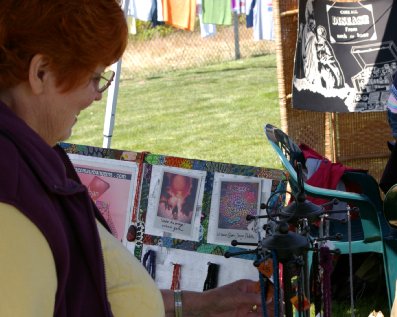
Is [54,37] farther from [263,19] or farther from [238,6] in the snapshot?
[238,6]

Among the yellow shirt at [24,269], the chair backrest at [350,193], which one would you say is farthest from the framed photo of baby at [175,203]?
the yellow shirt at [24,269]

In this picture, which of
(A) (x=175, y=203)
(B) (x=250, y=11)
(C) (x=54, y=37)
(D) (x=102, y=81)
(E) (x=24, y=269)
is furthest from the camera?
(B) (x=250, y=11)

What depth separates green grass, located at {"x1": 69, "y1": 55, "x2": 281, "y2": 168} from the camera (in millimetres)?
8581

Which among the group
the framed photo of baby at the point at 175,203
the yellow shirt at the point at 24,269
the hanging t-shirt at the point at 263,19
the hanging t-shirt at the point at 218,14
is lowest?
the yellow shirt at the point at 24,269

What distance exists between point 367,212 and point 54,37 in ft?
8.36

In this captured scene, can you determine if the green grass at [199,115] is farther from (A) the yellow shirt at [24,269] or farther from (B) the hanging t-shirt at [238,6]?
(A) the yellow shirt at [24,269]

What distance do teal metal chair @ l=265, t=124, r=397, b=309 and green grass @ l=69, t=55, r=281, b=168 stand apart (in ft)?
12.2

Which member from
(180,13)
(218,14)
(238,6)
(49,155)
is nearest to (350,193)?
(49,155)

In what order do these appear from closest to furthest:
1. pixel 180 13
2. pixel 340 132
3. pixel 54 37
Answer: pixel 54 37 < pixel 340 132 < pixel 180 13

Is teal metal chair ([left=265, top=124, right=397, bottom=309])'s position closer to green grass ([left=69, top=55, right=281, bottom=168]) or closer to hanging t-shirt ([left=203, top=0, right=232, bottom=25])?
green grass ([left=69, top=55, right=281, bottom=168])

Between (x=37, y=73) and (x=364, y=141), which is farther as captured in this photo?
(x=364, y=141)

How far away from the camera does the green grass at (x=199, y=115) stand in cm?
858

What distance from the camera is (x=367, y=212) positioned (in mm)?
3646

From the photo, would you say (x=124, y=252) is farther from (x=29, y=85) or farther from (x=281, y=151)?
(x=281, y=151)
